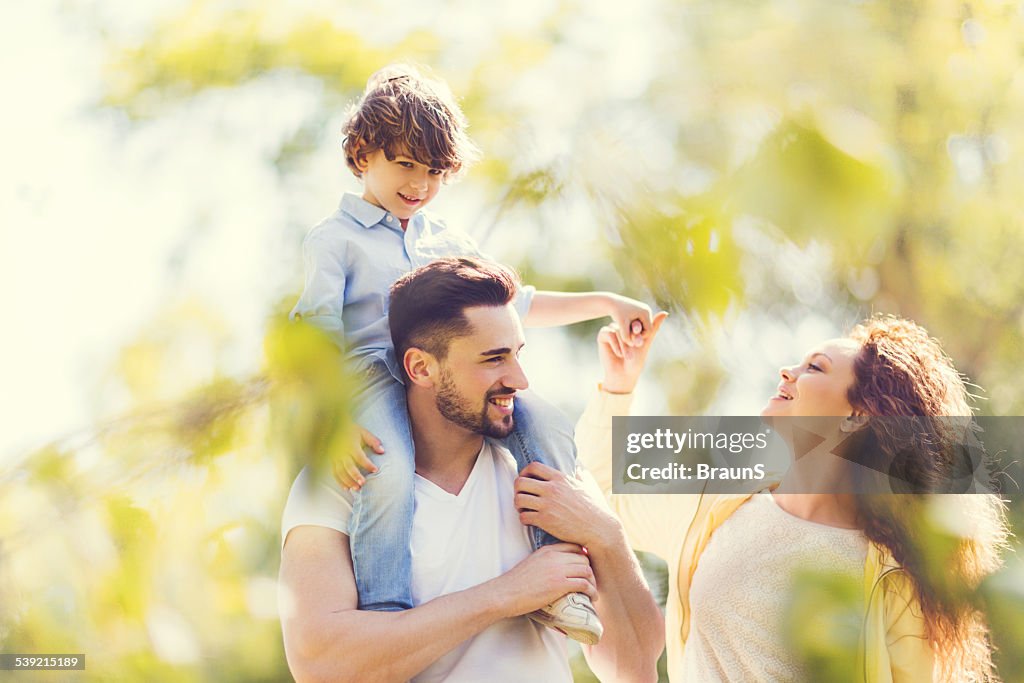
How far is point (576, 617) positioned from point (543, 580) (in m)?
0.05

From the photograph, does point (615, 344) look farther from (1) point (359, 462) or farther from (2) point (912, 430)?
(1) point (359, 462)

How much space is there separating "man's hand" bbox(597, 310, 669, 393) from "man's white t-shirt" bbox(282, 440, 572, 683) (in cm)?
33

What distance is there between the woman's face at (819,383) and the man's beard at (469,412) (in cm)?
42

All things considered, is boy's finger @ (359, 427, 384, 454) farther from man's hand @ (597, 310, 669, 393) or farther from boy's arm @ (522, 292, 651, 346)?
man's hand @ (597, 310, 669, 393)

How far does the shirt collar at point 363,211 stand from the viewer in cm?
123

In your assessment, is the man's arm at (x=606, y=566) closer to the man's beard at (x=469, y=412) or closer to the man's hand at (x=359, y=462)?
the man's beard at (x=469, y=412)

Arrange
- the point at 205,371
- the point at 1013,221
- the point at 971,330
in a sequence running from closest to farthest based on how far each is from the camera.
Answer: the point at 205,371 < the point at 1013,221 < the point at 971,330

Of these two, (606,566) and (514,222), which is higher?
(514,222)

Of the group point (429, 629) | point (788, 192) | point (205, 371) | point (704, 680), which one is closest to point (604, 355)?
point (704, 680)

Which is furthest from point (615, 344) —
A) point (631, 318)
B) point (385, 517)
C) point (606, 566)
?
A: point (385, 517)

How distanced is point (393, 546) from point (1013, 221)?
94 cm

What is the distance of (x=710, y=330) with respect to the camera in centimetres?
78

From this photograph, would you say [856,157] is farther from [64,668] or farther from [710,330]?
[64,668]

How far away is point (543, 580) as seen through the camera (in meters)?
1.09
